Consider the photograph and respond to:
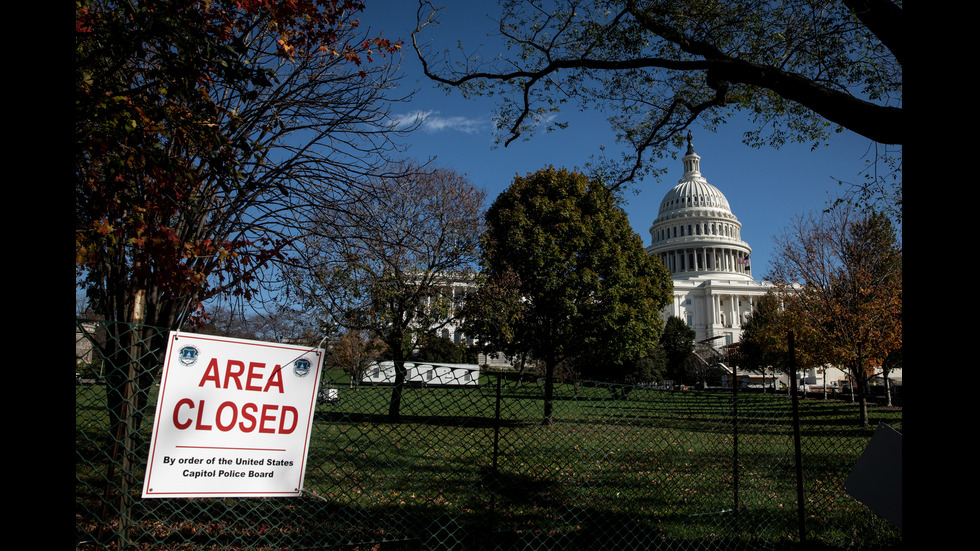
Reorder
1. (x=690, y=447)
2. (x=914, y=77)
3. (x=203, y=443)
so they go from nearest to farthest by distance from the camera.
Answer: (x=914, y=77)
(x=203, y=443)
(x=690, y=447)

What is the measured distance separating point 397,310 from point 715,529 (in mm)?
13083

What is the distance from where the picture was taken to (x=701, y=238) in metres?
97.8

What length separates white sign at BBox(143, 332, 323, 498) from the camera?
8.75ft

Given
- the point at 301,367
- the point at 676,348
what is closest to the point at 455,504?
the point at 301,367

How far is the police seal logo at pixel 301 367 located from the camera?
300 cm

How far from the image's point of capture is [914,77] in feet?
6.73

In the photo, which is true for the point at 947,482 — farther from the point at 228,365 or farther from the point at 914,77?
the point at 228,365

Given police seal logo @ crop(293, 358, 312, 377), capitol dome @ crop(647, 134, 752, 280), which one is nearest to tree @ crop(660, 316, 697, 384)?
capitol dome @ crop(647, 134, 752, 280)

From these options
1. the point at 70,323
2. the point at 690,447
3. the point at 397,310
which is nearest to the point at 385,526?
the point at 70,323

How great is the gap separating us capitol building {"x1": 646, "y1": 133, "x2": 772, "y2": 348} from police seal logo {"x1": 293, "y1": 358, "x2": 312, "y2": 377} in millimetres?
89719

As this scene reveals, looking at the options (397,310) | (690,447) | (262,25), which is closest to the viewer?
(262,25)

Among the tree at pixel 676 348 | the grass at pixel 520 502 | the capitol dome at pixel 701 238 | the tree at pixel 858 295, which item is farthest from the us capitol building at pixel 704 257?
the grass at pixel 520 502

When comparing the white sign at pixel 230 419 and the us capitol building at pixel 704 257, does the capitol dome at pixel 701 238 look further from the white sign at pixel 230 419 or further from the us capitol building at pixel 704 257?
the white sign at pixel 230 419

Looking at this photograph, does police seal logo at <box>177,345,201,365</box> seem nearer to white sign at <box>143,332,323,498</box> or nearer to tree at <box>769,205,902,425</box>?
white sign at <box>143,332,323,498</box>
